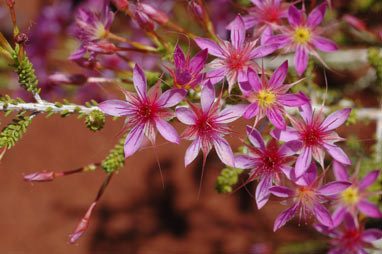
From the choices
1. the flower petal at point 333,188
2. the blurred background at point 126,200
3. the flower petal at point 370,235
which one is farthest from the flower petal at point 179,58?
the blurred background at point 126,200

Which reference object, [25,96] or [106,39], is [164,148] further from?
[106,39]

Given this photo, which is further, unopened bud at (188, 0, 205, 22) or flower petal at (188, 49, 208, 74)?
unopened bud at (188, 0, 205, 22)

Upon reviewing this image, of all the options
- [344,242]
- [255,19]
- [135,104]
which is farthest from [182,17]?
[344,242]

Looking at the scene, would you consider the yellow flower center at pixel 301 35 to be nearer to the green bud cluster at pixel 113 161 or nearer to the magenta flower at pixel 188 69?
the magenta flower at pixel 188 69

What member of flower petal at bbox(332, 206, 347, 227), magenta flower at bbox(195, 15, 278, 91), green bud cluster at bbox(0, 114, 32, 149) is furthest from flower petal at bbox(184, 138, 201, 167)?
flower petal at bbox(332, 206, 347, 227)

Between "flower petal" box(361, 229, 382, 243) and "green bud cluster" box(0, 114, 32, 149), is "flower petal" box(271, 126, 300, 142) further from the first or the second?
"green bud cluster" box(0, 114, 32, 149)

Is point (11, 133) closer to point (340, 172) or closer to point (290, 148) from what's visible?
point (290, 148)

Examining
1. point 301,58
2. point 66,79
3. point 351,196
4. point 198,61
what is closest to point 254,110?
point 198,61
